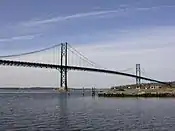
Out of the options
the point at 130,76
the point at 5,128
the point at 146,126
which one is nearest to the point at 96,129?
the point at 146,126

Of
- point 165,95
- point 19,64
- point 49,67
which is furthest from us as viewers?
point 165,95

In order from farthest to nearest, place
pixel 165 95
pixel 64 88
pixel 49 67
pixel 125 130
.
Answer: pixel 64 88
pixel 165 95
pixel 49 67
pixel 125 130

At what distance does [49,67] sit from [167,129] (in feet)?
291

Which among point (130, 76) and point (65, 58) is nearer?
point (65, 58)

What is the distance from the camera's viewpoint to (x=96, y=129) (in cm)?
4297

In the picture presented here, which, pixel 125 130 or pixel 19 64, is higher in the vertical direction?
pixel 19 64

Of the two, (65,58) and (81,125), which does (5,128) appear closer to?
(81,125)

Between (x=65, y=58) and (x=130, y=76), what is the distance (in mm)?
34592

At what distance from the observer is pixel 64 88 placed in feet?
481

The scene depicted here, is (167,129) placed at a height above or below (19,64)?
below

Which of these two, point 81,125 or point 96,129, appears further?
point 81,125

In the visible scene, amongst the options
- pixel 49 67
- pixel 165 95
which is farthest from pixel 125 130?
pixel 165 95

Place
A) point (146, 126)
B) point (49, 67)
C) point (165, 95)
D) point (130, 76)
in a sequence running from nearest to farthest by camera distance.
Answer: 1. point (146, 126)
2. point (49, 67)
3. point (165, 95)
4. point (130, 76)

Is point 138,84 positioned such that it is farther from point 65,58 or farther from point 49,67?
point 49,67
